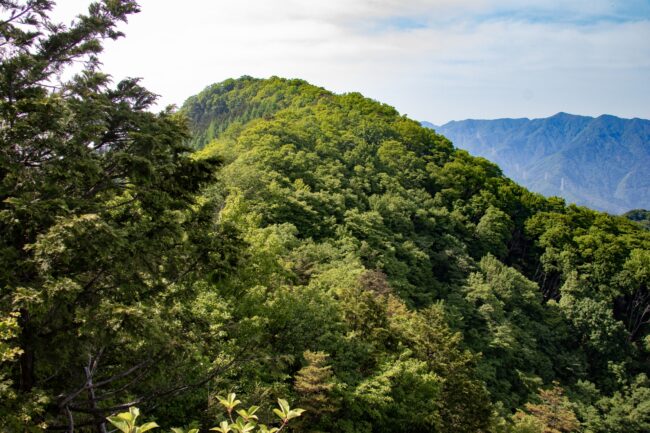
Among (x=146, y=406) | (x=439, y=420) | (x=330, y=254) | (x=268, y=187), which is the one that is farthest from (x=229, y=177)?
(x=146, y=406)

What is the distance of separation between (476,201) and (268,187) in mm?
32682

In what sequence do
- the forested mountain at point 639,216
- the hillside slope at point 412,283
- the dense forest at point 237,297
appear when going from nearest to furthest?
the dense forest at point 237,297, the hillside slope at point 412,283, the forested mountain at point 639,216

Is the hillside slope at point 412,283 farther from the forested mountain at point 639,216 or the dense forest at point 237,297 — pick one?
the forested mountain at point 639,216

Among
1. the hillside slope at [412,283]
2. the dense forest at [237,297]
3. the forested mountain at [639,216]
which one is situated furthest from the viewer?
the forested mountain at [639,216]

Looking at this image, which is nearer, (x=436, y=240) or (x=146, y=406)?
(x=146, y=406)

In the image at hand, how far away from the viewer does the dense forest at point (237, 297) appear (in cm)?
615

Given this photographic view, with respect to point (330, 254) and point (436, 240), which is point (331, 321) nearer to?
point (330, 254)

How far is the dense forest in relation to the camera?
6.15 m

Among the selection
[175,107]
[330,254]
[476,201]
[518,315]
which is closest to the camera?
[175,107]

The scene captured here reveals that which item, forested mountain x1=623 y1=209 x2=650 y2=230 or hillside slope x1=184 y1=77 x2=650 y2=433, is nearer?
hillside slope x1=184 y1=77 x2=650 y2=433

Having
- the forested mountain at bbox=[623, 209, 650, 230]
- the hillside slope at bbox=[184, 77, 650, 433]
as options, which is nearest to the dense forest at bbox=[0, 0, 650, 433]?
the hillside slope at bbox=[184, 77, 650, 433]

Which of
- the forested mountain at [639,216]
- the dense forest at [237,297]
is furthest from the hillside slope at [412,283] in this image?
the forested mountain at [639,216]

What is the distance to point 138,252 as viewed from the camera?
687 centimetres

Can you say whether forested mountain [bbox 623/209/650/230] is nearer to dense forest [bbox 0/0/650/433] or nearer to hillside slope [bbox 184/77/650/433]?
hillside slope [bbox 184/77/650/433]
